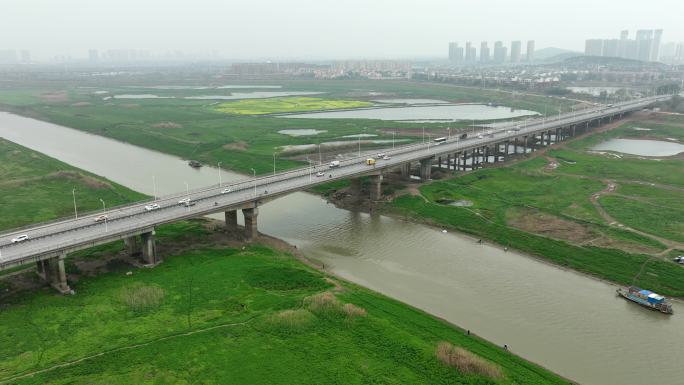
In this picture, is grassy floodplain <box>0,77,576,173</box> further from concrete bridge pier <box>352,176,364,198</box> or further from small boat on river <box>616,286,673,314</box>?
small boat on river <box>616,286,673,314</box>

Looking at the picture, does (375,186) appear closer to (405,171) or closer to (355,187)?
(355,187)

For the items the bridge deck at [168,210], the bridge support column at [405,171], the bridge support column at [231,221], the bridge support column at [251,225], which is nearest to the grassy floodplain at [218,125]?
the bridge support column at [405,171]

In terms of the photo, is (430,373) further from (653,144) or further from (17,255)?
(653,144)

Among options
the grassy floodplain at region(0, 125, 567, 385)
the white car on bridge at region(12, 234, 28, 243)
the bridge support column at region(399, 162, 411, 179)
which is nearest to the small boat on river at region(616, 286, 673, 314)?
the grassy floodplain at region(0, 125, 567, 385)

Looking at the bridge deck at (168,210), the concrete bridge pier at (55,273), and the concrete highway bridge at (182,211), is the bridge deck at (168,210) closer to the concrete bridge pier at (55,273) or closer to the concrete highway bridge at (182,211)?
the concrete highway bridge at (182,211)

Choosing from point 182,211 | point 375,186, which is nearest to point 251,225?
point 182,211

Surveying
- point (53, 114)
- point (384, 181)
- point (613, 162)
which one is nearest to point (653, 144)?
point (613, 162)
